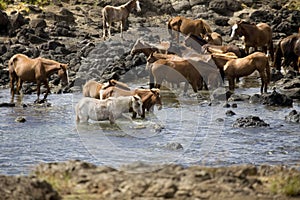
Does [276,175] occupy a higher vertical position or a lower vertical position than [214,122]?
higher

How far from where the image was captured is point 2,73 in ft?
79.4

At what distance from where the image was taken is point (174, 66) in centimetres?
2072

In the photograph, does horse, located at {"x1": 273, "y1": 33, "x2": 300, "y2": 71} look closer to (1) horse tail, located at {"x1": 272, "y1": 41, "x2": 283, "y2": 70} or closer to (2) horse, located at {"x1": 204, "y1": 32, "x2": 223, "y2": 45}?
(1) horse tail, located at {"x1": 272, "y1": 41, "x2": 283, "y2": 70}

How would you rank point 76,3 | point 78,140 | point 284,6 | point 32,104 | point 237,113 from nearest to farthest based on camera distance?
1. point 78,140
2. point 237,113
3. point 32,104
4. point 76,3
5. point 284,6

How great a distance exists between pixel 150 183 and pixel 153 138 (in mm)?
7606

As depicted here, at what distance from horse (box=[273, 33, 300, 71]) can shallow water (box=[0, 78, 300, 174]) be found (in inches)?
288

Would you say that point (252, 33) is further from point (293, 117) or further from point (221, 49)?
point (293, 117)

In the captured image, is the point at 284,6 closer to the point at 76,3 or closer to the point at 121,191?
the point at 76,3

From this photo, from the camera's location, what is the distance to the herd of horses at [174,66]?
14.7 metres

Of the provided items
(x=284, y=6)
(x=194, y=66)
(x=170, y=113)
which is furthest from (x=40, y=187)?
(x=284, y=6)

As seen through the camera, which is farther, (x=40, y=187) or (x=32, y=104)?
(x=32, y=104)

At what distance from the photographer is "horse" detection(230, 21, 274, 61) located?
27.2 m

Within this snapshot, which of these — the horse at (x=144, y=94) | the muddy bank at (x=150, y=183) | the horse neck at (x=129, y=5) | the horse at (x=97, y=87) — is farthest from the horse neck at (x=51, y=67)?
the horse neck at (x=129, y=5)

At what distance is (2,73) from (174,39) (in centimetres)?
967
